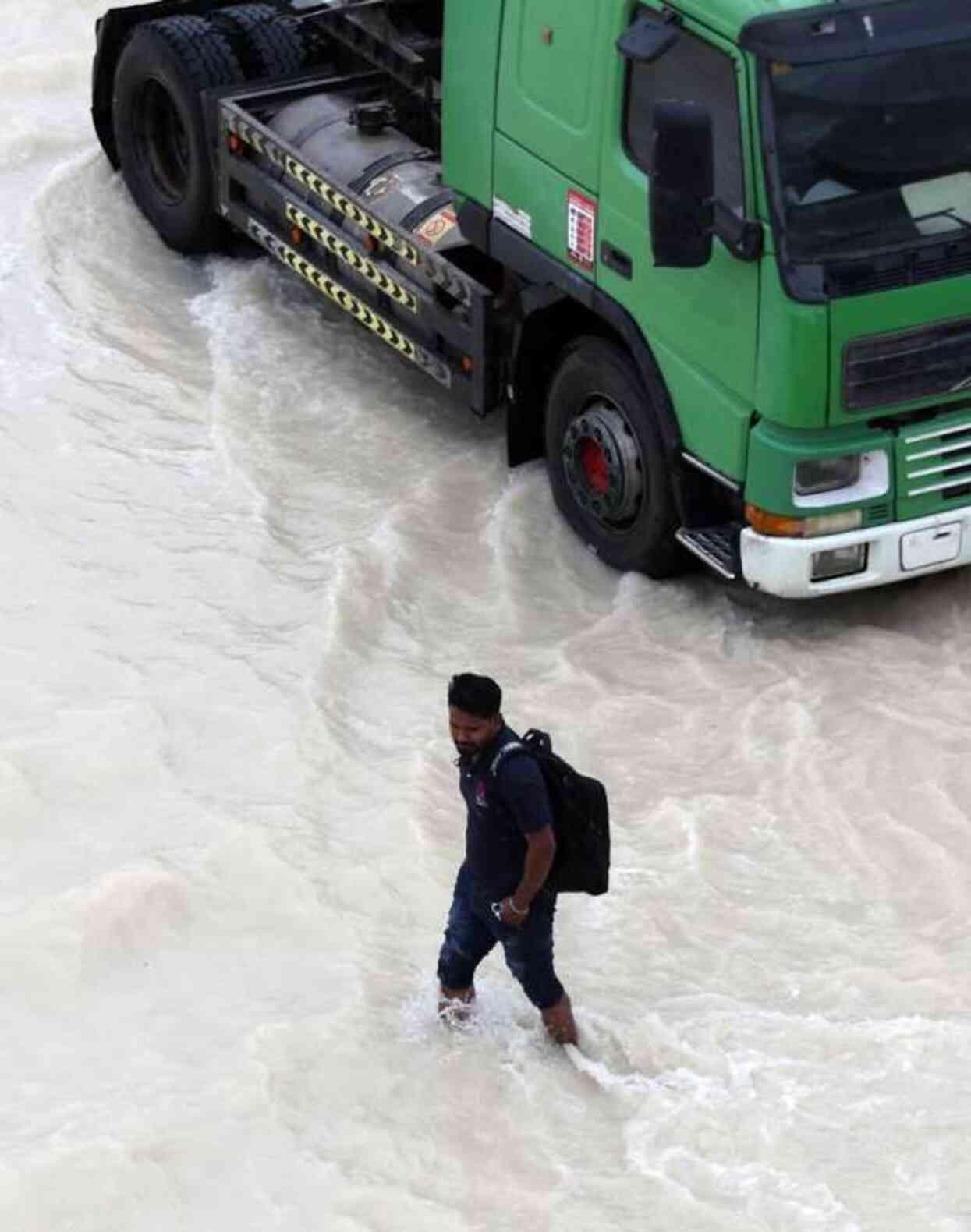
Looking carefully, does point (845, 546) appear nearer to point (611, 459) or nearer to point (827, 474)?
point (827, 474)

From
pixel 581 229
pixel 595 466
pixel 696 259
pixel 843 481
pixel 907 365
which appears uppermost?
pixel 696 259

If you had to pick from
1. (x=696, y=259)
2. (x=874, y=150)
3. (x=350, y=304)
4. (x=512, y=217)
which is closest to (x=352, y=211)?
(x=350, y=304)

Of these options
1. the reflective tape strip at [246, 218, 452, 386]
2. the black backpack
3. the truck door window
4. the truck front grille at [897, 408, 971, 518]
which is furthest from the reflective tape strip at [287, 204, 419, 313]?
the black backpack

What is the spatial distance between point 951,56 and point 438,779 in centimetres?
280

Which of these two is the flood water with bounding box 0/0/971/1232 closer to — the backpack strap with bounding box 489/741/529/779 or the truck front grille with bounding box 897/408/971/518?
the truck front grille with bounding box 897/408/971/518

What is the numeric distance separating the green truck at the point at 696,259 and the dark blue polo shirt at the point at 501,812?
2.23 metres

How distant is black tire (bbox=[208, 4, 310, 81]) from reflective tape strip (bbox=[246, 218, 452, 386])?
738 mm

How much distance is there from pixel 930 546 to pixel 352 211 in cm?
282

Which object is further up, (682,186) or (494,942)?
(682,186)

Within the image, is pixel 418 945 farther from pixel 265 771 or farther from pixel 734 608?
pixel 734 608

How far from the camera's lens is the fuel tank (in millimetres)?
10047

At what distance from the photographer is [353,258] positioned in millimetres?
10359

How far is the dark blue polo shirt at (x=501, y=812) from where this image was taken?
21.5ft

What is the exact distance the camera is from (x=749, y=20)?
8.09 meters
